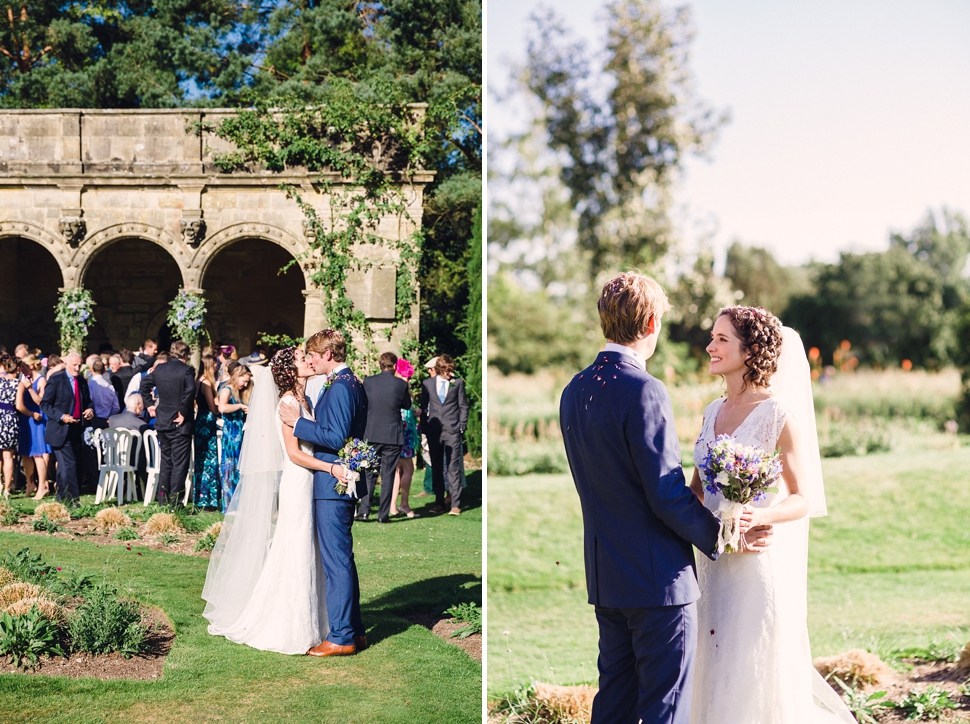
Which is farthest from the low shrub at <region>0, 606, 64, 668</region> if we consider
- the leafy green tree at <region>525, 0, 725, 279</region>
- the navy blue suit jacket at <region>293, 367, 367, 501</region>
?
the leafy green tree at <region>525, 0, 725, 279</region>

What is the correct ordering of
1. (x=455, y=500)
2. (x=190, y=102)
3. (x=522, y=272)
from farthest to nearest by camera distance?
1. (x=522, y=272)
2. (x=455, y=500)
3. (x=190, y=102)

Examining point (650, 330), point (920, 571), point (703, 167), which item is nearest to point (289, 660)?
point (650, 330)

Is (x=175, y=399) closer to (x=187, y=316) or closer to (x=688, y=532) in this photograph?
(x=187, y=316)

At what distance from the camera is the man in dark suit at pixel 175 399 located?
6250mm

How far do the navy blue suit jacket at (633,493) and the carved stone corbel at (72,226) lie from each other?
384 centimetres

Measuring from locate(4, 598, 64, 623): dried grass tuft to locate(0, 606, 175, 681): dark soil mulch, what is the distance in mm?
216

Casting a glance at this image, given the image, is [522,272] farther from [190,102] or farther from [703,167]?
[190,102]

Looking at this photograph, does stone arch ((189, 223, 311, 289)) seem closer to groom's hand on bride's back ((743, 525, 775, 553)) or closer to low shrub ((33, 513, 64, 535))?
low shrub ((33, 513, 64, 535))

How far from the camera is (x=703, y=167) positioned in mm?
17109

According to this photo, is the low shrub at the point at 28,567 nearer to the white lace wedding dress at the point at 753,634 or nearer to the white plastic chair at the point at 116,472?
the white plastic chair at the point at 116,472

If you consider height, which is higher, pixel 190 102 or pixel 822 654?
pixel 190 102

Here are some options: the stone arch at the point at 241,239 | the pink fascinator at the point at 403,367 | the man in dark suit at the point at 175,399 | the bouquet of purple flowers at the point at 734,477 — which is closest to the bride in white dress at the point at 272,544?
the man in dark suit at the point at 175,399

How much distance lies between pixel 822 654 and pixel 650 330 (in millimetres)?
3955

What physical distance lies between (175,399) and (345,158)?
7.24 ft
